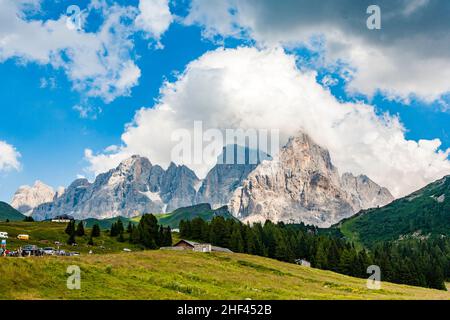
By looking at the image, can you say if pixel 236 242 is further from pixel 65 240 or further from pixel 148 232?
pixel 65 240

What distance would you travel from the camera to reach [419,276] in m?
147

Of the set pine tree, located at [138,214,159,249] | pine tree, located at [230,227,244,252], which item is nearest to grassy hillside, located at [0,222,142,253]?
pine tree, located at [138,214,159,249]

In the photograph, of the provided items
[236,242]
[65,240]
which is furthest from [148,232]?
[236,242]

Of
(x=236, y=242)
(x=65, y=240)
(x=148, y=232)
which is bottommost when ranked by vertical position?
(x=236, y=242)

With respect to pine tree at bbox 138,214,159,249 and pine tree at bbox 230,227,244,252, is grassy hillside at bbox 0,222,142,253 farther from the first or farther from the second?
pine tree at bbox 230,227,244,252

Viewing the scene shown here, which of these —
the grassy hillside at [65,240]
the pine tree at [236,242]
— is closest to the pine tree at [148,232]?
the grassy hillside at [65,240]

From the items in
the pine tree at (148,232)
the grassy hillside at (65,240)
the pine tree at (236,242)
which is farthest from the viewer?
the pine tree at (236,242)

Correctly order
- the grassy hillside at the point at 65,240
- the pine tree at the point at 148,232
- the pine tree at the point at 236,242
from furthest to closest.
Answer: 1. the pine tree at the point at 236,242
2. the pine tree at the point at 148,232
3. the grassy hillside at the point at 65,240

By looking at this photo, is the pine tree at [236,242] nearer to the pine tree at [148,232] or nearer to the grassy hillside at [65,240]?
the pine tree at [148,232]

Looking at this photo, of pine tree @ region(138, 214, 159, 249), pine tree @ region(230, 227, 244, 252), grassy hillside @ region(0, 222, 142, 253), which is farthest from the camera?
pine tree @ region(230, 227, 244, 252)

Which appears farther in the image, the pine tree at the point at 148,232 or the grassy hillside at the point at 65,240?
the pine tree at the point at 148,232

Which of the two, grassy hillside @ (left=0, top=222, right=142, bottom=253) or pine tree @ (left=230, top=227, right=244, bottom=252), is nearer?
grassy hillside @ (left=0, top=222, right=142, bottom=253)
